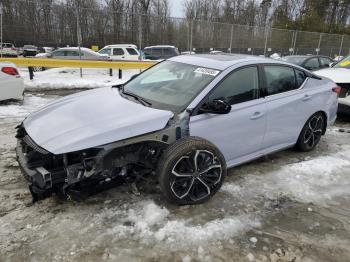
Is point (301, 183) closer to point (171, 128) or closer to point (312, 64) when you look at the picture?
point (171, 128)

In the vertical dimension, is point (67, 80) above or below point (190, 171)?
below

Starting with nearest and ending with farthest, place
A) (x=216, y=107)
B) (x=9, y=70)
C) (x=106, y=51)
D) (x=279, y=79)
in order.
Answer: (x=216, y=107) < (x=279, y=79) < (x=9, y=70) < (x=106, y=51)

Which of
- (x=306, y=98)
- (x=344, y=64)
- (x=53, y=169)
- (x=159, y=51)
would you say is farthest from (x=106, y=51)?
(x=53, y=169)

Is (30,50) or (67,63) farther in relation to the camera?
(30,50)

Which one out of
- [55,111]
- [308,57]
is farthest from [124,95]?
[308,57]

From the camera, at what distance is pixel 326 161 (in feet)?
17.5

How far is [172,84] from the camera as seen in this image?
173 inches

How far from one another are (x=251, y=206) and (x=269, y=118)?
1.28 metres

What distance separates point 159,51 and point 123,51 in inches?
79.1

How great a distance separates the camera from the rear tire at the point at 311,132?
5.43 m

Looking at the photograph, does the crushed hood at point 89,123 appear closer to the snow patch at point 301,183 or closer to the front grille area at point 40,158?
the front grille area at point 40,158

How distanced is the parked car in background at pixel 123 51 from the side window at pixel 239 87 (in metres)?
14.8

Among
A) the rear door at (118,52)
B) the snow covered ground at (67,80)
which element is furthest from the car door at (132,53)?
the snow covered ground at (67,80)

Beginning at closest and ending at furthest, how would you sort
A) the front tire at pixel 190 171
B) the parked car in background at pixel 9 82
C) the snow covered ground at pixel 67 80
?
the front tire at pixel 190 171
the parked car in background at pixel 9 82
the snow covered ground at pixel 67 80
